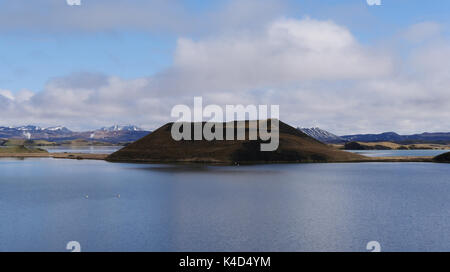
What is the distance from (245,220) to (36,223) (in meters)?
23.3

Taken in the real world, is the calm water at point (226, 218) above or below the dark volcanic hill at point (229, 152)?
below

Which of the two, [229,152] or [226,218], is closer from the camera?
[226,218]

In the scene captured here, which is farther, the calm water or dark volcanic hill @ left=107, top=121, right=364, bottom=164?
dark volcanic hill @ left=107, top=121, right=364, bottom=164

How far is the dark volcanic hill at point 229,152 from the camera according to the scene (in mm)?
164750

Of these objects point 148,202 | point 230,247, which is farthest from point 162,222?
point 148,202

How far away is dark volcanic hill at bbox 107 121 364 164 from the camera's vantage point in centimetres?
16475

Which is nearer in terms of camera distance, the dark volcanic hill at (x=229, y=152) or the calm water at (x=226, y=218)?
the calm water at (x=226, y=218)

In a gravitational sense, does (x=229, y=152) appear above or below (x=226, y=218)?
above

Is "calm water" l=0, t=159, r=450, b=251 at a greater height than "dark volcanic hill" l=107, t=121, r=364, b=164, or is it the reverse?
"dark volcanic hill" l=107, t=121, r=364, b=164

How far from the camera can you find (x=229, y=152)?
168m

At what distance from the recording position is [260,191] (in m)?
69.9
